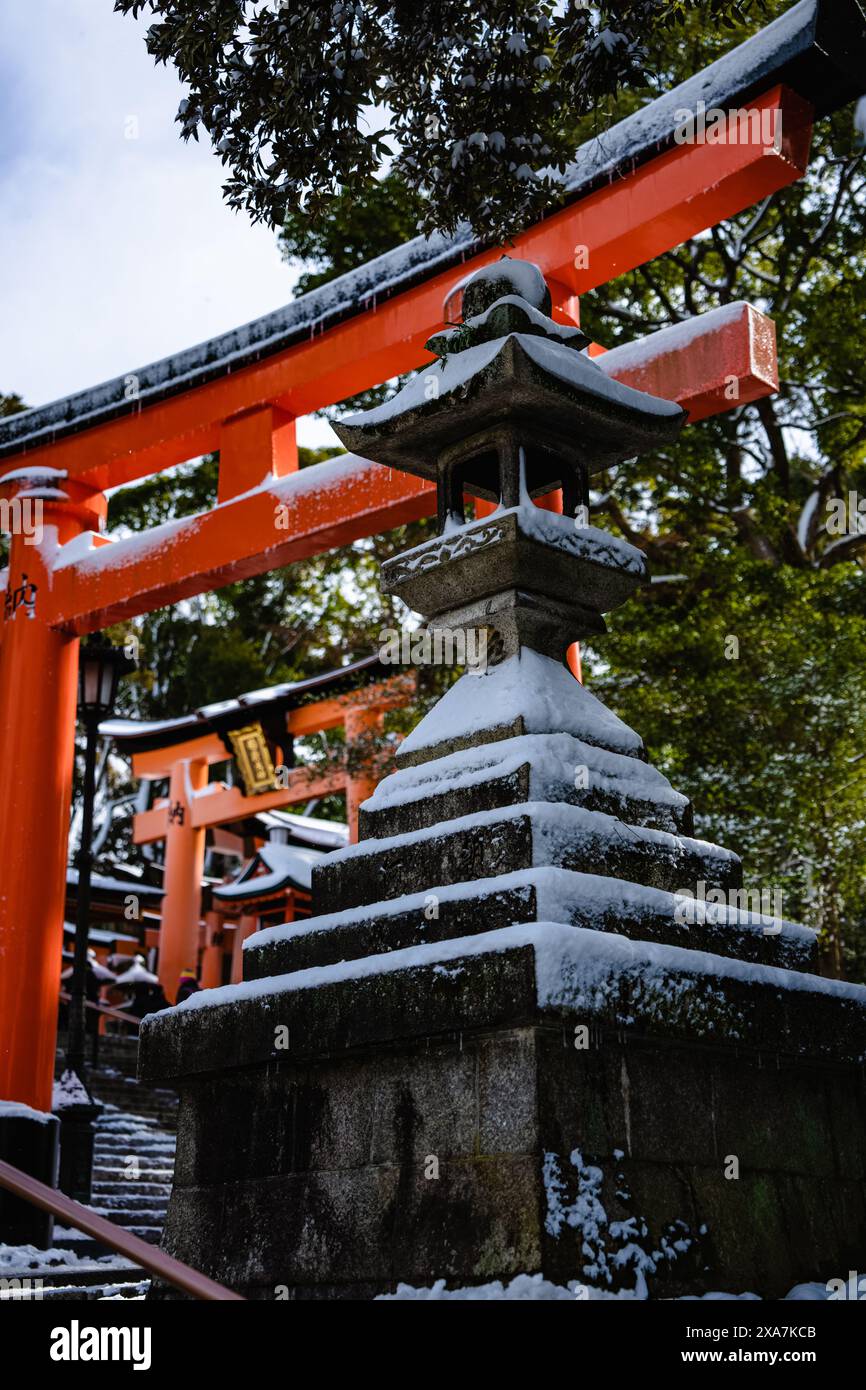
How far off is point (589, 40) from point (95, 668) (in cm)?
719

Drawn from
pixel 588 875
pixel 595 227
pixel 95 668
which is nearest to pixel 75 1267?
pixel 95 668

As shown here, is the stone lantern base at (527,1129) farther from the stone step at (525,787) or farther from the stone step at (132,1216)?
the stone step at (132,1216)

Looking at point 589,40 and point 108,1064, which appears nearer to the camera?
point 589,40

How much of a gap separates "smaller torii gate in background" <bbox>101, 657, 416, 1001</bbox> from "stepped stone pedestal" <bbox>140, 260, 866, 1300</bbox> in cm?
1182

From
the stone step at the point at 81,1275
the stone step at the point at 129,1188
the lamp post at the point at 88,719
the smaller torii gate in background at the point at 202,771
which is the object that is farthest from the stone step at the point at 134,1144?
the smaller torii gate in background at the point at 202,771

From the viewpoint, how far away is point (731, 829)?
9.80 m

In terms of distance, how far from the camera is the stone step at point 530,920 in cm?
340

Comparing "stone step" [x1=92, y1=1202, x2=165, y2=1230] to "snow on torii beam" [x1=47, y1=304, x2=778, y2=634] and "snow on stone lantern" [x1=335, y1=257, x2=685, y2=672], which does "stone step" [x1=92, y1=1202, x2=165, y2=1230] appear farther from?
"snow on stone lantern" [x1=335, y1=257, x2=685, y2=672]

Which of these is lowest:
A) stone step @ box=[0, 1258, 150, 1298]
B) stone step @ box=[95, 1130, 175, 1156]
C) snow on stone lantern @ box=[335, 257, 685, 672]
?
stone step @ box=[0, 1258, 150, 1298]

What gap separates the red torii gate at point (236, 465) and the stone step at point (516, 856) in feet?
12.5

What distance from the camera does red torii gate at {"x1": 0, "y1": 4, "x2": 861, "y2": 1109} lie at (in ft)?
23.4

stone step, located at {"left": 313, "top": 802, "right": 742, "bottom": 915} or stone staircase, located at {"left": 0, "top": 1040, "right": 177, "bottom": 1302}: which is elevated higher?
stone step, located at {"left": 313, "top": 802, "right": 742, "bottom": 915}

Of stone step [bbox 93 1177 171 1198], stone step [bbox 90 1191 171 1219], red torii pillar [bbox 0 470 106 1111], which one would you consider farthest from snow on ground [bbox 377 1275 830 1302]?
stone step [bbox 93 1177 171 1198]
